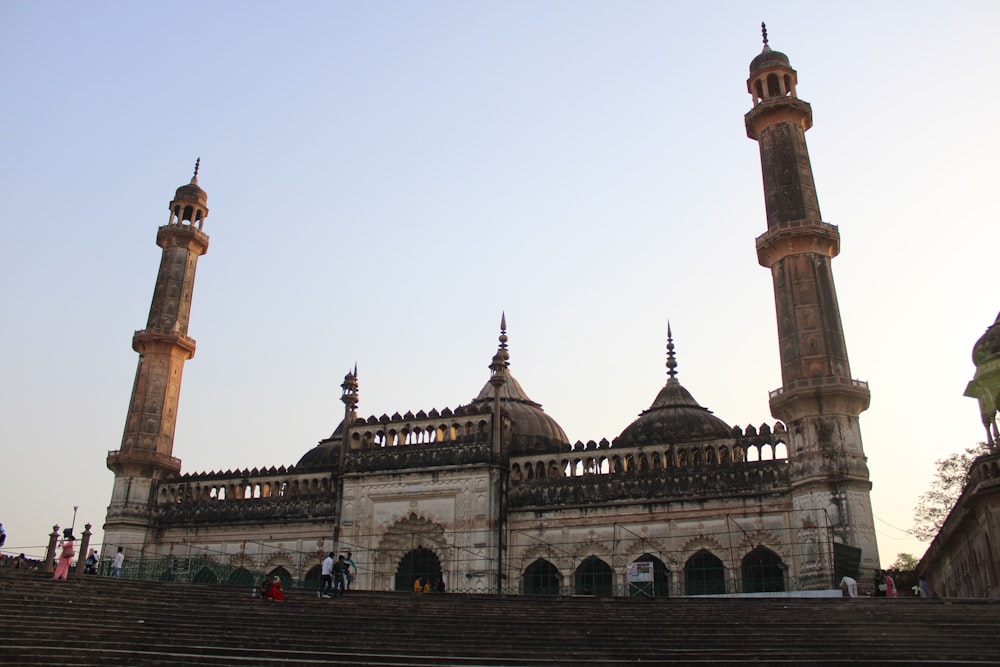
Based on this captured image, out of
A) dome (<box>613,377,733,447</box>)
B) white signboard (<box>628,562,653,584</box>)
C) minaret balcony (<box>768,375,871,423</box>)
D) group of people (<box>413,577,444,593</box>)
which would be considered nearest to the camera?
white signboard (<box>628,562,653,584</box>)

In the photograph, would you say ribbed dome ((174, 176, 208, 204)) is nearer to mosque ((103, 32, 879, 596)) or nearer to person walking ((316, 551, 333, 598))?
mosque ((103, 32, 879, 596))

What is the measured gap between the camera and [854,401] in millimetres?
23828

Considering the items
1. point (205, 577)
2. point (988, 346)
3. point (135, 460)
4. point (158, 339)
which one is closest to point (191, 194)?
point (158, 339)

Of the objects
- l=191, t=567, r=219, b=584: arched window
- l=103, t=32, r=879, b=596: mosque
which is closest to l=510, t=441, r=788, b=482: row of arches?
l=103, t=32, r=879, b=596: mosque

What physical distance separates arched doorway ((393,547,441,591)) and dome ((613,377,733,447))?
677 cm

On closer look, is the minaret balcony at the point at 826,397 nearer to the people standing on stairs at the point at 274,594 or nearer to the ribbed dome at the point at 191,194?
the people standing on stairs at the point at 274,594

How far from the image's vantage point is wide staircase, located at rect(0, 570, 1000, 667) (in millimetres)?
12492

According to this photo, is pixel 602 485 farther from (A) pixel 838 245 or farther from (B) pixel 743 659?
(B) pixel 743 659

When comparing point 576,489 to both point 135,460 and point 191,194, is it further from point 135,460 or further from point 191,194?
point 191,194

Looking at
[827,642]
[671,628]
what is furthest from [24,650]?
[827,642]

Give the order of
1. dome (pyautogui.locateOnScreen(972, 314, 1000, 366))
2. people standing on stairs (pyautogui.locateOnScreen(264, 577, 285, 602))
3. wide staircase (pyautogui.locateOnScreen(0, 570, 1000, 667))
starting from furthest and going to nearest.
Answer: dome (pyautogui.locateOnScreen(972, 314, 1000, 366)), people standing on stairs (pyautogui.locateOnScreen(264, 577, 285, 602)), wide staircase (pyautogui.locateOnScreen(0, 570, 1000, 667))

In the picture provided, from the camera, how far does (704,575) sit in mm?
24453

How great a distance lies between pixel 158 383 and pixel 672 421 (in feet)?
62.1

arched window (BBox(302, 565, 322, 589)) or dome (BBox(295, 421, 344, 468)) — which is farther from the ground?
dome (BBox(295, 421, 344, 468))
